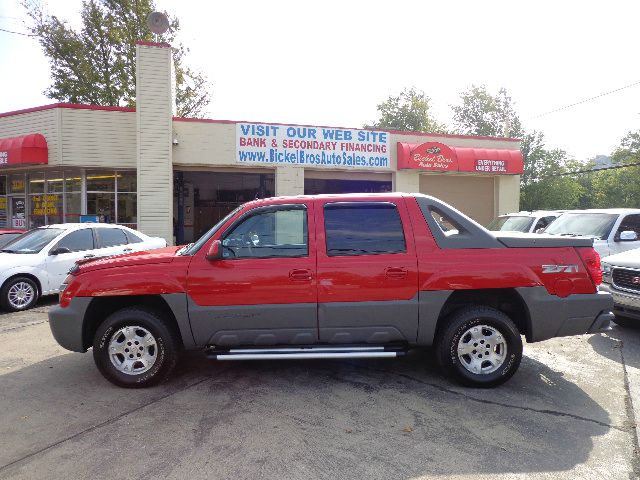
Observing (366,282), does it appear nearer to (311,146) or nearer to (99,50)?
(311,146)

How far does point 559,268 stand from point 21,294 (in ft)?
27.7

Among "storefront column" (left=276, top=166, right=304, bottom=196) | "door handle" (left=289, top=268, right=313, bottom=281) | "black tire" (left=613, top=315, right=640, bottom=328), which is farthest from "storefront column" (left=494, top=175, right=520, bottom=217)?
"door handle" (left=289, top=268, right=313, bottom=281)

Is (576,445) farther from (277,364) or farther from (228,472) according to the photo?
(277,364)

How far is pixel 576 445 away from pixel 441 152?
14912 mm

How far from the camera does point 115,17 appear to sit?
25000 mm

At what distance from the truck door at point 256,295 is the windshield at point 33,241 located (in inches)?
219

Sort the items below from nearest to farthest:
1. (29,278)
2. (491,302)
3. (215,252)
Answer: (215,252) < (491,302) < (29,278)

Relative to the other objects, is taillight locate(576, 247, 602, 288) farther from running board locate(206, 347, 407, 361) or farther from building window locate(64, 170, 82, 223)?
building window locate(64, 170, 82, 223)

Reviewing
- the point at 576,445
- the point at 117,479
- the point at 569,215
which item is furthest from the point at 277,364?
the point at 569,215

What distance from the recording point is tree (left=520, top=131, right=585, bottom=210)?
128 feet

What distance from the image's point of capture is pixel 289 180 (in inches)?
615

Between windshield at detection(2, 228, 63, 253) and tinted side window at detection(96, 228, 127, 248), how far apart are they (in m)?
0.70

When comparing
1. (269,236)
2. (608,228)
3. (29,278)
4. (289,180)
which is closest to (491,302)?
(269,236)

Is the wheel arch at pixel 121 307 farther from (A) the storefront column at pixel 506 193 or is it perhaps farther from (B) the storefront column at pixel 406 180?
(A) the storefront column at pixel 506 193
